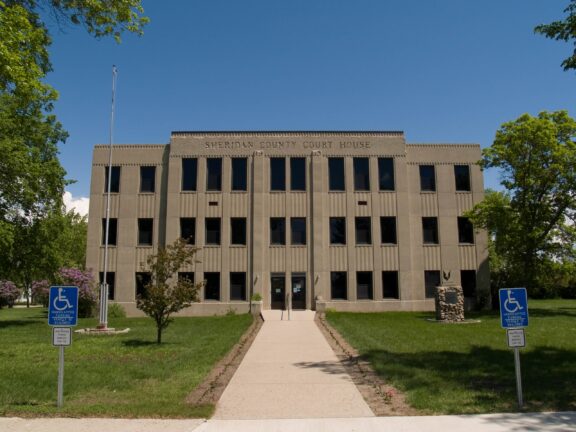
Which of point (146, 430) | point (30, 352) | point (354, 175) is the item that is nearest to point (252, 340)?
point (30, 352)

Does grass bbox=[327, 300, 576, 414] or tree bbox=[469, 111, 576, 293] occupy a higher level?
tree bbox=[469, 111, 576, 293]

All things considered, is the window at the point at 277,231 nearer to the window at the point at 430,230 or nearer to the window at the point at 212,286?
the window at the point at 212,286

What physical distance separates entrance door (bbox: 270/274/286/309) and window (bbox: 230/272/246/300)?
1777 mm

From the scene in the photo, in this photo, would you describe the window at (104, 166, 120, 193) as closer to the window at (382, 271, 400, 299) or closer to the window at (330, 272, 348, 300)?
the window at (330, 272, 348, 300)

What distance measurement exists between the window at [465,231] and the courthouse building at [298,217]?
73mm

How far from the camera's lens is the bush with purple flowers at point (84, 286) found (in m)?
29.9

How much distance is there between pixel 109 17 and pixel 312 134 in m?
21.7

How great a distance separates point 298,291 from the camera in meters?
31.5

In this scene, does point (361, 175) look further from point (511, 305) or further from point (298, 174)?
point (511, 305)

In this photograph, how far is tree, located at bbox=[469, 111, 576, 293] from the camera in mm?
27781

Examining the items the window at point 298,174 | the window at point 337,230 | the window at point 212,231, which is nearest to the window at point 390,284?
the window at point 337,230

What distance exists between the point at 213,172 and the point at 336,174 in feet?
26.6

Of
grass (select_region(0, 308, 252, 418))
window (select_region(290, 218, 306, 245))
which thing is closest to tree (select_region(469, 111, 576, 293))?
window (select_region(290, 218, 306, 245))

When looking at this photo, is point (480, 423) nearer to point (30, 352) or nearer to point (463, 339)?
point (463, 339)
